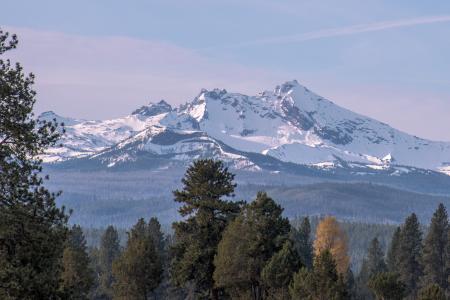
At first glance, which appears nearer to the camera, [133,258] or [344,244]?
[133,258]

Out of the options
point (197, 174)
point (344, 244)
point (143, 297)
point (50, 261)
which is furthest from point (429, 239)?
point (50, 261)

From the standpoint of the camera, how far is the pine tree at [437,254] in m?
125

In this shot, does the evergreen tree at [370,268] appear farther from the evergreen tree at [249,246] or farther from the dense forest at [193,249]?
the evergreen tree at [249,246]

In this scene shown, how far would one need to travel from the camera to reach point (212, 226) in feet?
260

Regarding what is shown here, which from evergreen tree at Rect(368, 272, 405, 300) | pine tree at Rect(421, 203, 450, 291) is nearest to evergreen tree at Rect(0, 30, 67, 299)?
evergreen tree at Rect(368, 272, 405, 300)

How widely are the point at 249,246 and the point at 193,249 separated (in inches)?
172

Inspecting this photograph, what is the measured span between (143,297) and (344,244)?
72.6m

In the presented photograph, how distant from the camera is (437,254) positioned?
12700 centimetres

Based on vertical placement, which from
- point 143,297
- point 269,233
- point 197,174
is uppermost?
point 197,174

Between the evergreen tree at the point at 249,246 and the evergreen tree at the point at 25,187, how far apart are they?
127 feet

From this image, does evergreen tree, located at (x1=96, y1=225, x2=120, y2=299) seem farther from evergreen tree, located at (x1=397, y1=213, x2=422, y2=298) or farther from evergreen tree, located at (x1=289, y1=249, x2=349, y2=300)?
evergreen tree, located at (x1=289, y1=249, x2=349, y2=300)

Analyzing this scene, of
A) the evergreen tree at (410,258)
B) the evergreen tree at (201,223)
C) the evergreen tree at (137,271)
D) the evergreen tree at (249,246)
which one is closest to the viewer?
the evergreen tree at (249,246)

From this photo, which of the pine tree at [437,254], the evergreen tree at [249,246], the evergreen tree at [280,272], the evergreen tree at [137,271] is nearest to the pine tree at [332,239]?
the pine tree at [437,254]

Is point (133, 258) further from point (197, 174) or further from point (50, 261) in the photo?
point (50, 261)
